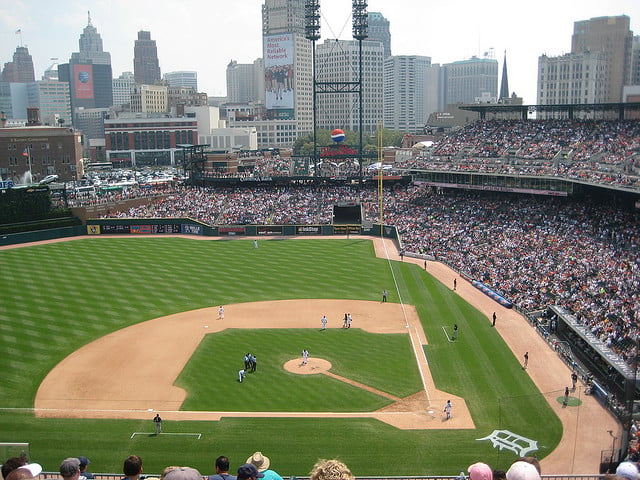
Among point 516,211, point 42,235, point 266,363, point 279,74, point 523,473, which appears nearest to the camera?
point 523,473

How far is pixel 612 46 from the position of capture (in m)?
164

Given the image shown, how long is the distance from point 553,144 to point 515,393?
4243 centimetres

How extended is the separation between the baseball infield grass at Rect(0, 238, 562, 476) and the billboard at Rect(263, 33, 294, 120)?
134 m

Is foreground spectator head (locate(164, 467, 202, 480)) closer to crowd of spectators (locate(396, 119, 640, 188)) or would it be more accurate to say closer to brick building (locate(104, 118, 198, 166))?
crowd of spectators (locate(396, 119, 640, 188))

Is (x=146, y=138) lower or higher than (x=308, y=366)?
higher

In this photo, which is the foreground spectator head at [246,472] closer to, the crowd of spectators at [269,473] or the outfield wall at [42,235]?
the crowd of spectators at [269,473]

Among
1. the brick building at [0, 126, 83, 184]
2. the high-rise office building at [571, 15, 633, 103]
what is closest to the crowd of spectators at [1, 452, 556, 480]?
the brick building at [0, 126, 83, 184]

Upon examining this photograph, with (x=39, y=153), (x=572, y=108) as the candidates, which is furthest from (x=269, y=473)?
(x=39, y=153)

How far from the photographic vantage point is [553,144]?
64625 mm

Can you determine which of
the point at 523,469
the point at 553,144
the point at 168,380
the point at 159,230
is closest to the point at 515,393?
the point at 168,380

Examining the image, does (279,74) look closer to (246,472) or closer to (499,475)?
(499,475)

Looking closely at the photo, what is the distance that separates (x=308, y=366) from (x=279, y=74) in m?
165

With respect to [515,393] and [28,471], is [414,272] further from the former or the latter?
[28,471]

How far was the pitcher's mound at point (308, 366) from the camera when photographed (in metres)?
31.8
